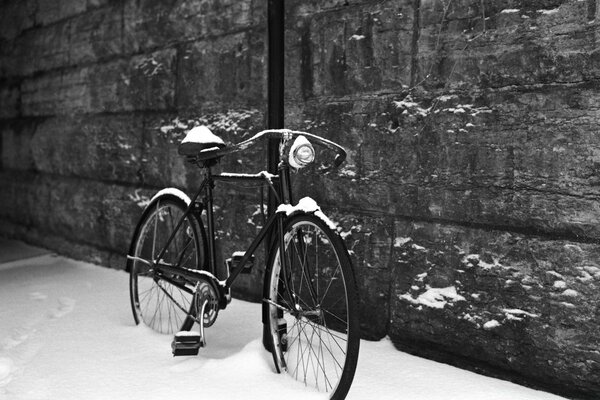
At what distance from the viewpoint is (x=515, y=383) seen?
8.84 feet

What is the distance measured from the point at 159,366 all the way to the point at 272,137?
1.14 metres

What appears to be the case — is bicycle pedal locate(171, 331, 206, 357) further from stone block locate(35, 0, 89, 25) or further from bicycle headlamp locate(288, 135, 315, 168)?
stone block locate(35, 0, 89, 25)

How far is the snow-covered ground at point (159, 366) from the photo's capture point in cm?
264

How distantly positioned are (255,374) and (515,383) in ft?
3.52

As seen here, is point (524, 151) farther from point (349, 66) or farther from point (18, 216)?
point (18, 216)

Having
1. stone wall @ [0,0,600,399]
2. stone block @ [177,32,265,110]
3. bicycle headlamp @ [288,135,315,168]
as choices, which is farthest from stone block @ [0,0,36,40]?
bicycle headlamp @ [288,135,315,168]

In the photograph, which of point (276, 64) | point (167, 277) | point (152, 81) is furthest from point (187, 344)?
point (152, 81)

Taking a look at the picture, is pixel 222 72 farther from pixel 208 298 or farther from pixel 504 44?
pixel 504 44

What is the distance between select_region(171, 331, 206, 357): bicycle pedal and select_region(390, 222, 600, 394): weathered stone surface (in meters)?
0.92

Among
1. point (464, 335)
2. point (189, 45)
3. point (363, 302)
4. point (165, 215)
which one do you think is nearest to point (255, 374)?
point (363, 302)

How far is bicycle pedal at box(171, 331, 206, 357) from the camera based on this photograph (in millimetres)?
2895

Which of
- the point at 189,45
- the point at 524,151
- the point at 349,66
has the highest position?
the point at 189,45

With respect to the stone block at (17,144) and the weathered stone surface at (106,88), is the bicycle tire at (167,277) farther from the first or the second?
the stone block at (17,144)

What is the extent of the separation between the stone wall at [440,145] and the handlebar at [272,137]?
0.42 meters
